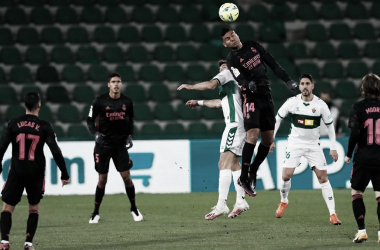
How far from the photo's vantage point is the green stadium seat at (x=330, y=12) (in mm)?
19656

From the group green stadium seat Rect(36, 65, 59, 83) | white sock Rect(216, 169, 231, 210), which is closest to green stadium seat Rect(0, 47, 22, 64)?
green stadium seat Rect(36, 65, 59, 83)

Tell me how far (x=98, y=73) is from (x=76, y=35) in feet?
4.65

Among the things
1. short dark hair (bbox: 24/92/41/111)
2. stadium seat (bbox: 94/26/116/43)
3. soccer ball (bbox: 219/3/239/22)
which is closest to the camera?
short dark hair (bbox: 24/92/41/111)

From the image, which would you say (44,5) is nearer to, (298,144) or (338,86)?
(338,86)

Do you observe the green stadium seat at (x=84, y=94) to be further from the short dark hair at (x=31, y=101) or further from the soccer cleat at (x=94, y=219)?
the short dark hair at (x=31, y=101)

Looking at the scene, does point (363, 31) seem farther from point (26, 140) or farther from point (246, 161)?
point (26, 140)

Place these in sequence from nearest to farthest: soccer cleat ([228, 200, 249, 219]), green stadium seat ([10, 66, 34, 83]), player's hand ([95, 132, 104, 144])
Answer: soccer cleat ([228, 200, 249, 219]), player's hand ([95, 132, 104, 144]), green stadium seat ([10, 66, 34, 83])

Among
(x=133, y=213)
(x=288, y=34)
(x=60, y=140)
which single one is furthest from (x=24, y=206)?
(x=288, y=34)

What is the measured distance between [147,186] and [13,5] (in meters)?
7.33

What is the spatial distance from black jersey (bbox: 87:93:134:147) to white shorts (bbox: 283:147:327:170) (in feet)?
7.65

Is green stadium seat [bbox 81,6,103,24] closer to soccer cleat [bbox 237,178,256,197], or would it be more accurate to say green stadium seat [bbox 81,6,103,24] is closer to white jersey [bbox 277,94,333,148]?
white jersey [bbox 277,94,333,148]

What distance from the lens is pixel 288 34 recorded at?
19.4 meters

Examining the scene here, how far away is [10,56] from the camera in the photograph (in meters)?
18.3

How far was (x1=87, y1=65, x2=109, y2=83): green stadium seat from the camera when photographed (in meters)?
18.0
